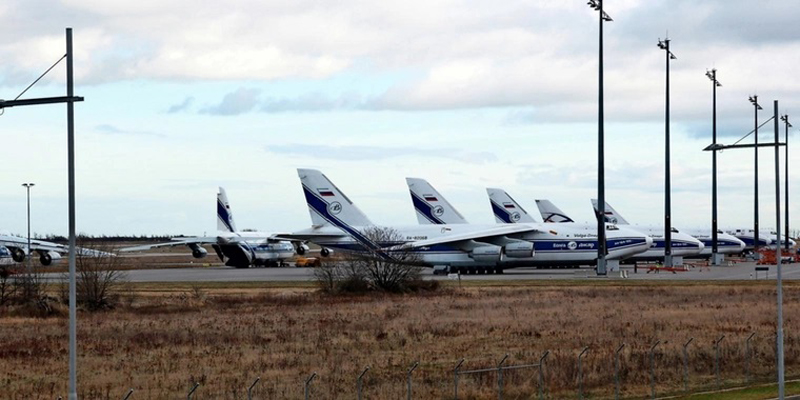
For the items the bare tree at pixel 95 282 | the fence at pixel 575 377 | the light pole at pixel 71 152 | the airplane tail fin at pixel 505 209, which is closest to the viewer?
the light pole at pixel 71 152

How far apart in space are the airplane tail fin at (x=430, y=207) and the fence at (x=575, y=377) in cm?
6577

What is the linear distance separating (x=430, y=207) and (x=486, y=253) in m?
16.3

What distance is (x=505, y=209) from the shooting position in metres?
118

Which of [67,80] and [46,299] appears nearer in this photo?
[67,80]

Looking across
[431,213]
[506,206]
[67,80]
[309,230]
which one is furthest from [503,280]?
[67,80]

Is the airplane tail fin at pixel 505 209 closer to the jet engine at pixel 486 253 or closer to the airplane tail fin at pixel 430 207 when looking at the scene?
the airplane tail fin at pixel 430 207

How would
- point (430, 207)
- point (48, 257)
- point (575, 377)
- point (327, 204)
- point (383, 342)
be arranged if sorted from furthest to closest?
point (48, 257) → point (430, 207) → point (327, 204) → point (383, 342) → point (575, 377)

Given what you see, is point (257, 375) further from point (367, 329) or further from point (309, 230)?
point (309, 230)

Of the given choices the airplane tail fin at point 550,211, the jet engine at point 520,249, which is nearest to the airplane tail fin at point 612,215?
the airplane tail fin at point 550,211

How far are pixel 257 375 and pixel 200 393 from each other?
133 inches

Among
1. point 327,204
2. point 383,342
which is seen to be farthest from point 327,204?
point 383,342

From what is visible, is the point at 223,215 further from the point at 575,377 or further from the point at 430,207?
the point at 575,377

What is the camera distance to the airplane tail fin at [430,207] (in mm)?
101875

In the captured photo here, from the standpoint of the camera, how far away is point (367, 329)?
42.8m
